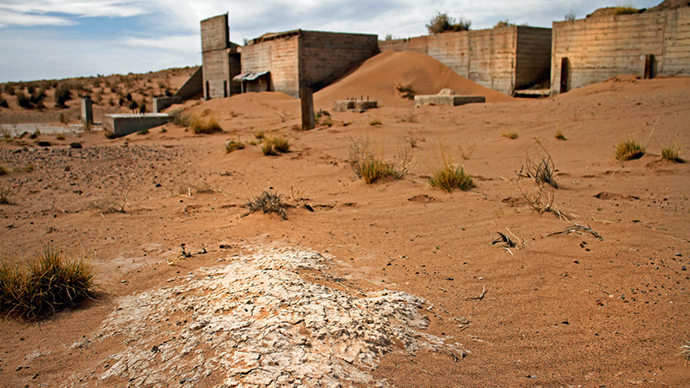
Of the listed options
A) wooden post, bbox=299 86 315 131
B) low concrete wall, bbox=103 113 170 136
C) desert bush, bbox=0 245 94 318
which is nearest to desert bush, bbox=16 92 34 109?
low concrete wall, bbox=103 113 170 136

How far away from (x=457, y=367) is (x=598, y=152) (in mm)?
7211

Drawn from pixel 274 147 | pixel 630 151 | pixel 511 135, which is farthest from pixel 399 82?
pixel 630 151

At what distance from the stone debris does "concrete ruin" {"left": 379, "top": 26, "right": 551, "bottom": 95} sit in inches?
777

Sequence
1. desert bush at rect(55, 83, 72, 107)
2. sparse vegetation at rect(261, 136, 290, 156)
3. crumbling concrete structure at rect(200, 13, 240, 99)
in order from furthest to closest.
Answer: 1. desert bush at rect(55, 83, 72, 107)
2. crumbling concrete structure at rect(200, 13, 240, 99)
3. sparse vegetation at rect(261, 136, 290, 156)

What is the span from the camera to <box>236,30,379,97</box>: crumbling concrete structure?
25.1 meters

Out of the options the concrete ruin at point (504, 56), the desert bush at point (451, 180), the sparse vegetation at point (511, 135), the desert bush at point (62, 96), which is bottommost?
the desert bush at point (451, 180)

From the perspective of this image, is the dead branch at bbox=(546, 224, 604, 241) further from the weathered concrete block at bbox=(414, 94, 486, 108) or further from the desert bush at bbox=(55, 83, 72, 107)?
the desert bush at bbox=(55, 83, 72, 107)

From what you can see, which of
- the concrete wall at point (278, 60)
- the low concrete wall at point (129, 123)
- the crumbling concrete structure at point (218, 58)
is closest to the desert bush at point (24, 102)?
the crumbling concrete structure at point (218, 58)

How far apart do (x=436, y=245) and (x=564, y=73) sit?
17.3m

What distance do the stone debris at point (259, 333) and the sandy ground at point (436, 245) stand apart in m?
0.07

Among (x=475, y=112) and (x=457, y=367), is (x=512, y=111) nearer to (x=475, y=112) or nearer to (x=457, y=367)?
(x=475, y=112)

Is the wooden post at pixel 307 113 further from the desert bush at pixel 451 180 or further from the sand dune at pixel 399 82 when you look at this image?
the sand dune at pixel 399 82

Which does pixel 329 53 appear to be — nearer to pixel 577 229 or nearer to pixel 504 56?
pixel 504 56

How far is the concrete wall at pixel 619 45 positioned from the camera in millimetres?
15719
